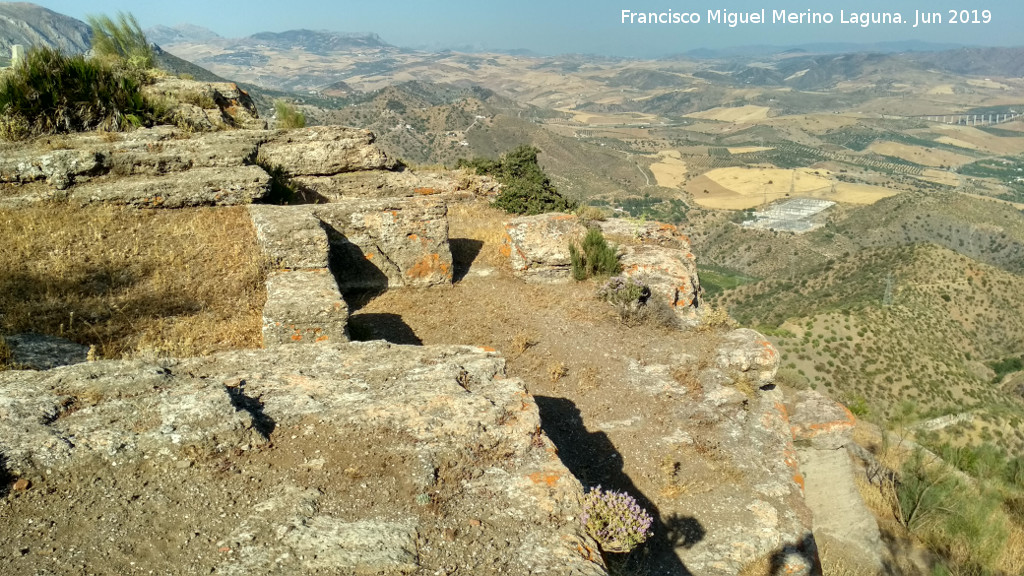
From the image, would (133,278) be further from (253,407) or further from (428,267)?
(253,407)

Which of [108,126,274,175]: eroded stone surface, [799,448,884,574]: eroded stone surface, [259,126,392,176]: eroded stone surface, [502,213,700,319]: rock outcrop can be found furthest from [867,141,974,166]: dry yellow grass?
[108,126,274,175]: eroded stone surface

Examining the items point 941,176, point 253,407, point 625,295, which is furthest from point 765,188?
point 253,407

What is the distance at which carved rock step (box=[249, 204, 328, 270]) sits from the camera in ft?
24.4

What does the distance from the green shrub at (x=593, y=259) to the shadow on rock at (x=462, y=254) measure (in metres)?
1.79

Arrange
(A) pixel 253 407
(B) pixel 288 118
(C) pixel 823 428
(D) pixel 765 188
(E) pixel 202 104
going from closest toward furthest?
1. (A) pixel 253 407
2. (C) pixel 823 428
3. (E) pixel 202 104
4. (B) pixel 288 118
5. (D) pixel 765 188

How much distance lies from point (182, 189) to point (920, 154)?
181 metres

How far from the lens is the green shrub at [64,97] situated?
10.0 metres

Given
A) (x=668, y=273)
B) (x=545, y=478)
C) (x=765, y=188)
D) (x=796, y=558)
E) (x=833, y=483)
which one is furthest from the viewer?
(x=765, y=188)

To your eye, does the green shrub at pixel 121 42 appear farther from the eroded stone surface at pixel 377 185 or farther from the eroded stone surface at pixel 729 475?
the eroded stone surface at pixel 729 475

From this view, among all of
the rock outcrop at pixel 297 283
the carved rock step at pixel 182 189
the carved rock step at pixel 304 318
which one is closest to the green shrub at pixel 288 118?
the carved rock step at pixel 182 189

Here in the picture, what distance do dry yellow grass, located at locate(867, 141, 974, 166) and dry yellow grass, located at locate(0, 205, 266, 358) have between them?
559 feet

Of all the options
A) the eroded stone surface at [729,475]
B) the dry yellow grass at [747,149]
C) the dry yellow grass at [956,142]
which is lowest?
the dry yellow grass at [956,142]

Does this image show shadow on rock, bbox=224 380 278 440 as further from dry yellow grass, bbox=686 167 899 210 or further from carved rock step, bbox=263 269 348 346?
dry yellow grass, bbox=686 167 899 210

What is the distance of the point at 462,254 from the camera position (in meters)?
10.8
